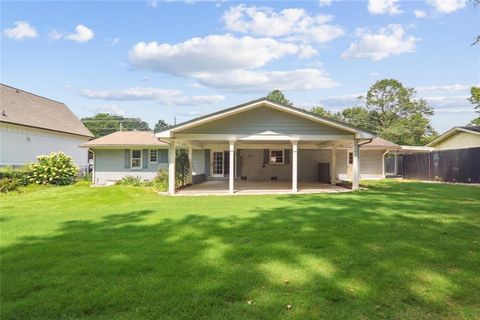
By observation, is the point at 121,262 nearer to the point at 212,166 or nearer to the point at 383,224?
the point at 383,224

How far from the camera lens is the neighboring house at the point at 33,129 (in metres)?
20.7

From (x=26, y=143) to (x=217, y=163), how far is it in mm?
12211

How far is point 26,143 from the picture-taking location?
2203cm

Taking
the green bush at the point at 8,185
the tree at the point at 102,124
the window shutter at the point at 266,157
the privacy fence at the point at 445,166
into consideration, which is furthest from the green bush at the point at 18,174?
the tree at the point at 102,124

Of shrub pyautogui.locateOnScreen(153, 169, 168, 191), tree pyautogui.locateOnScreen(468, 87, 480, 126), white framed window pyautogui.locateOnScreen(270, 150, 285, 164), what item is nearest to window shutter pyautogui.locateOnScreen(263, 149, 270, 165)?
white framed window pyautogui.locateOnScreen(270, 150, 285, 164)

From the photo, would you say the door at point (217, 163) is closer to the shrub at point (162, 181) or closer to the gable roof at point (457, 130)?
the shrub at point (162, 181)

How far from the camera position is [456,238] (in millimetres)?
5820

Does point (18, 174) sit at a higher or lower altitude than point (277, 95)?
lower

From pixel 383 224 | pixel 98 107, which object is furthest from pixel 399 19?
pixel 98 107

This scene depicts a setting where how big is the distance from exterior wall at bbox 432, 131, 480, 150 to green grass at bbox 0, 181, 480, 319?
58.9 feet

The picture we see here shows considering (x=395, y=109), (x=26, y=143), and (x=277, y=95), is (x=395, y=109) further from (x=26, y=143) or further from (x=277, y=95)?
(x=26, y=143)

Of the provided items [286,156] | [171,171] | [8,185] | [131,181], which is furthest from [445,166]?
[8,185]

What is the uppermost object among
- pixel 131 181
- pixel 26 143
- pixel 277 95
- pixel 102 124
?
pixel 277 95

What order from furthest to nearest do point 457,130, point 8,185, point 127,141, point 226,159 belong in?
point 457,130 → point 226,159 → point 127,141 → point 8,185
